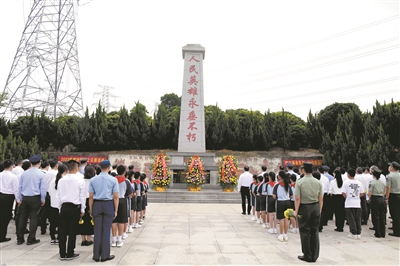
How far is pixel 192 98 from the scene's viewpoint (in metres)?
15.0

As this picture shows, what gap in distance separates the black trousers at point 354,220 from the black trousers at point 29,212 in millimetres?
6428

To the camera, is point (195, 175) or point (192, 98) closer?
point (195, 175)

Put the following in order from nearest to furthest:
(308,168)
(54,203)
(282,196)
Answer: (308,168)
(54,203)
(282,196)

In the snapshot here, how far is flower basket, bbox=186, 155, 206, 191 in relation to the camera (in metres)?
12.8

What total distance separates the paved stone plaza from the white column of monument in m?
7.71

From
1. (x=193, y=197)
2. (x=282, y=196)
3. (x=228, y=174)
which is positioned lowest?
(x=193, y=197)

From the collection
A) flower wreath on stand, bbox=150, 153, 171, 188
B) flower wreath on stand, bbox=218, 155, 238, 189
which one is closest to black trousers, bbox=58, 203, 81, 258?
flower wreath on stand, bbox=150, 153, 171, 188

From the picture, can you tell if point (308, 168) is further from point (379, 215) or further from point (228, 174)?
point (228, 174)

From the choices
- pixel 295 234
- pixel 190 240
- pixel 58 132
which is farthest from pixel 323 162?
pixel 58 132

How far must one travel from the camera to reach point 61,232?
435 cm

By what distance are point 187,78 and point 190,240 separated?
10771 mm

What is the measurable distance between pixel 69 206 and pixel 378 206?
6.31m

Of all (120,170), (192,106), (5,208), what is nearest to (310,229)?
(120,170)

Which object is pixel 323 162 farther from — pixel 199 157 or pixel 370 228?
pixel 370 228
